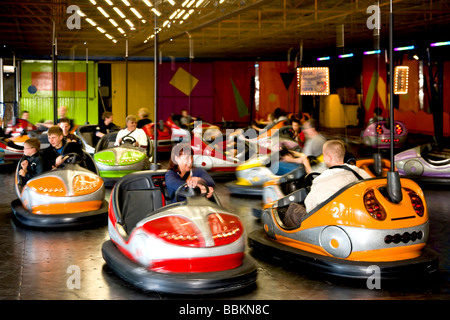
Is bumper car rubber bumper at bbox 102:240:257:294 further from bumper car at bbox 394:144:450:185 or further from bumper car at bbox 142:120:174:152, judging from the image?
bumper car at bbox 142:120:174:152

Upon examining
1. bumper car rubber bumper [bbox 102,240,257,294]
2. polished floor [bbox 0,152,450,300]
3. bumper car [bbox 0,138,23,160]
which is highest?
bumper car [bbox 0,138,23,160]

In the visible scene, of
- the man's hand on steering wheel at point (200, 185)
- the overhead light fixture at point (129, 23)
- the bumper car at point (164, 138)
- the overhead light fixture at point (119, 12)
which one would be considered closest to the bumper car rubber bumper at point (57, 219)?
the man's hand on steering wheel at point (200, 185)

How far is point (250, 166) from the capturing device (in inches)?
238

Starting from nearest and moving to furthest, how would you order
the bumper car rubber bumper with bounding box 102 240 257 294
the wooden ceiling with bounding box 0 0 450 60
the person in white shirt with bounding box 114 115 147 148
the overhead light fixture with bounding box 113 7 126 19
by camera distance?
the bumper car rubber bumper with bounding box 102 240 257 294
the person in white shirt with bounding box 114 115 147 148
the wooden ceiling with bounding box 0 0 450 60
the overhead light fixture with bounding box 113 7 126 19

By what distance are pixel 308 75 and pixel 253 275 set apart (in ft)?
39.2

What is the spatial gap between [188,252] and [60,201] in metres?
1.95

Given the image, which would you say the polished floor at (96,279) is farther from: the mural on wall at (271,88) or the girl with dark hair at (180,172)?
the mural on wall at (271,88)

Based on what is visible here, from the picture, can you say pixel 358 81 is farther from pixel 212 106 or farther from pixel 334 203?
pixel 334 203

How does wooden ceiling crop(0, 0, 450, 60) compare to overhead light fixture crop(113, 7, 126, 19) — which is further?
Answer: overhead light fixture crop(113, 7, 126, 19)

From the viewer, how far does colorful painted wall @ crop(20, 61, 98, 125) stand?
17.3 metres

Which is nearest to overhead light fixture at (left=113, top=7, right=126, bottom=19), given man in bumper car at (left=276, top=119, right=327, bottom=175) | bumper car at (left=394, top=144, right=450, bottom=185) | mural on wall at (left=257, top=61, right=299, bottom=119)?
bumper car at (left=394, top=144, right=450, bottom=185)

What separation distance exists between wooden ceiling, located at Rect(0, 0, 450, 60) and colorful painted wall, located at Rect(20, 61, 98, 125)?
663mm

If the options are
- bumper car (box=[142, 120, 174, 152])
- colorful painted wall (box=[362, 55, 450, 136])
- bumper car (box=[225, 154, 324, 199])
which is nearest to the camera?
bumper car (box=[225, 154, 324, 199])

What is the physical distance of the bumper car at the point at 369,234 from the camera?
3.05m
